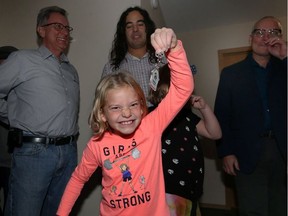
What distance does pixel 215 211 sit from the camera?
0.91 m

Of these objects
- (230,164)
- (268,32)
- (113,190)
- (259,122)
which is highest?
(268,32)

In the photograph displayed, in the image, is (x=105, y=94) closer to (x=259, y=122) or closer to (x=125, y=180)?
(x=125, y=180)

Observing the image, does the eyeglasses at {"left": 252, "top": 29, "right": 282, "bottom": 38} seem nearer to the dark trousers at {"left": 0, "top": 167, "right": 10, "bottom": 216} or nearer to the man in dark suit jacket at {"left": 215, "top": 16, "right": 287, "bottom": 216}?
the man in dark suit jacket at {"left": 215, "top": 16, "right": 287, "bottom": 216}

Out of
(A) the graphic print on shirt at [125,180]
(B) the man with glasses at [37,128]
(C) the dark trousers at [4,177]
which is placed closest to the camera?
(A) the graphic print on shirt at [125,180]

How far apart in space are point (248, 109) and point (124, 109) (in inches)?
15.8

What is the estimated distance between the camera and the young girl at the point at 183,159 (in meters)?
0.98

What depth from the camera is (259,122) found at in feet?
2.20

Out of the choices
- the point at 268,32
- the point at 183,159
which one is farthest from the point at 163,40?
the point at 183,159

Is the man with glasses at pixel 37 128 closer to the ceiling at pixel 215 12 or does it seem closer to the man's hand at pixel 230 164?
the ceiling at pixel 215 12

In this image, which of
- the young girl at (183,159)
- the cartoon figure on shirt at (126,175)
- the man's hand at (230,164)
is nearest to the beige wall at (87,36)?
the young girl at (183,159)

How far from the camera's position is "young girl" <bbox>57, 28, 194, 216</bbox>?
900 millimetres

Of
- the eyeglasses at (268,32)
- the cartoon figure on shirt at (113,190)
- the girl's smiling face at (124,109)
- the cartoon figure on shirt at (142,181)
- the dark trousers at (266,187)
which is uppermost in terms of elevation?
the eyeglasses at (268,32)

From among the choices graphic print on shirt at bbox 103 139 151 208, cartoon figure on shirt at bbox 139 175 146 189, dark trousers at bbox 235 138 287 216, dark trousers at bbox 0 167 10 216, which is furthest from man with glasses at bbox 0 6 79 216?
dark trousers at bbox 235 138 287 216

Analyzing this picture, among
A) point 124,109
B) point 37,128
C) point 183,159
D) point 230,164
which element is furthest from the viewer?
point 37,128
